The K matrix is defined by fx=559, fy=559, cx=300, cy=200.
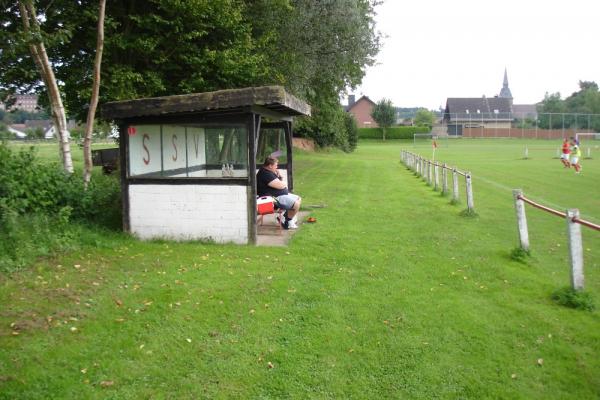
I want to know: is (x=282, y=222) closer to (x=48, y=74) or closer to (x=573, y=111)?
(x=48, y=74)

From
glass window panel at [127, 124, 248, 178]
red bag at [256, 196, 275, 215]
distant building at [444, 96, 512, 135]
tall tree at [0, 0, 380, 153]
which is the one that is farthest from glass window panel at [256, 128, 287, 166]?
distant building at [444, 96, 512, 135]

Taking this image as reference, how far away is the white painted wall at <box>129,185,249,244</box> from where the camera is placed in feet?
29.3

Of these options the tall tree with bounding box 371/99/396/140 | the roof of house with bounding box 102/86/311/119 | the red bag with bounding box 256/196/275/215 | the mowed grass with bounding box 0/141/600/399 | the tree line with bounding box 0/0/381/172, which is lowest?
the mowed grass with bounding box 0/141/600/399

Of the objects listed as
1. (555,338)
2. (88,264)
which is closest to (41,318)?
(88,264)

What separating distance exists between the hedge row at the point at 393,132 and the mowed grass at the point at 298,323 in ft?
242

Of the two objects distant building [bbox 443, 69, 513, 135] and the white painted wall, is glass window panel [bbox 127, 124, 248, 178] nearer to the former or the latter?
the white painted wall

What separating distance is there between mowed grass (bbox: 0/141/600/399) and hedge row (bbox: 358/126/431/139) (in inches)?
2904

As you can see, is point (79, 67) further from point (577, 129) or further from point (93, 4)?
point (577, 129)

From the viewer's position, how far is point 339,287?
22.2 feet

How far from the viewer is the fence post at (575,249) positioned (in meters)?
6.31

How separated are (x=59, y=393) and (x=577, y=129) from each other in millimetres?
83878

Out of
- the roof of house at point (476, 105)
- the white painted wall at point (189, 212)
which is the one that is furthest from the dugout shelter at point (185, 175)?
the roof of house at point (476, 105)

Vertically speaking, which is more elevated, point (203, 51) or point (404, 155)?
point (203, 51)

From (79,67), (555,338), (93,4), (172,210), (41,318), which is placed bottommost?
(555,338)
